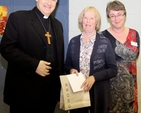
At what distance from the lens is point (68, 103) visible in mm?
1437

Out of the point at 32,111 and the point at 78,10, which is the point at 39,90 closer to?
the point at 32,111

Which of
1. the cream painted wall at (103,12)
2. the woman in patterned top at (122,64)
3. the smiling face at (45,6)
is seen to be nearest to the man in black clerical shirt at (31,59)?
the smiling face at (45,6)

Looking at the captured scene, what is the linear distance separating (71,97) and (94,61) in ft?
1.15

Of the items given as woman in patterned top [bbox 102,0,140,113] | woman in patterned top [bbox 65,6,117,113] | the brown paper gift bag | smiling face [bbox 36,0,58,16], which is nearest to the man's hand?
the brown paper gift bag

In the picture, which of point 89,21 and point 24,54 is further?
point 89,21

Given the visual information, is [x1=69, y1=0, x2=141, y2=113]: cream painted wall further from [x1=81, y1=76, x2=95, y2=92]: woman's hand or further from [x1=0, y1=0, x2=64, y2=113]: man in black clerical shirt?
[x1=81, y1=76, x2=95, y2=92]: woman's hand

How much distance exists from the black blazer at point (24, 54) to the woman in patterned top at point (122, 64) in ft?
2.35

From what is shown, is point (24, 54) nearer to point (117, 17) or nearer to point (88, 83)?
point (88, 83)

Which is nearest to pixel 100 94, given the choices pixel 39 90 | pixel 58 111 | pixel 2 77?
pixel 39 90

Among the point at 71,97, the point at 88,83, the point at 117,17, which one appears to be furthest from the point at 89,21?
the point at 71,97

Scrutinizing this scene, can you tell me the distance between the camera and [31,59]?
136 centimetres

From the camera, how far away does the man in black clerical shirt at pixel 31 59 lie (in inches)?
53.4

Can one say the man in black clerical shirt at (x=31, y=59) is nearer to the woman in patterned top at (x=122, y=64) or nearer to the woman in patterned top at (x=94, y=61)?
the woman in patterned top at (x=94, y=61)

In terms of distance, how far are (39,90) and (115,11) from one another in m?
1.00
